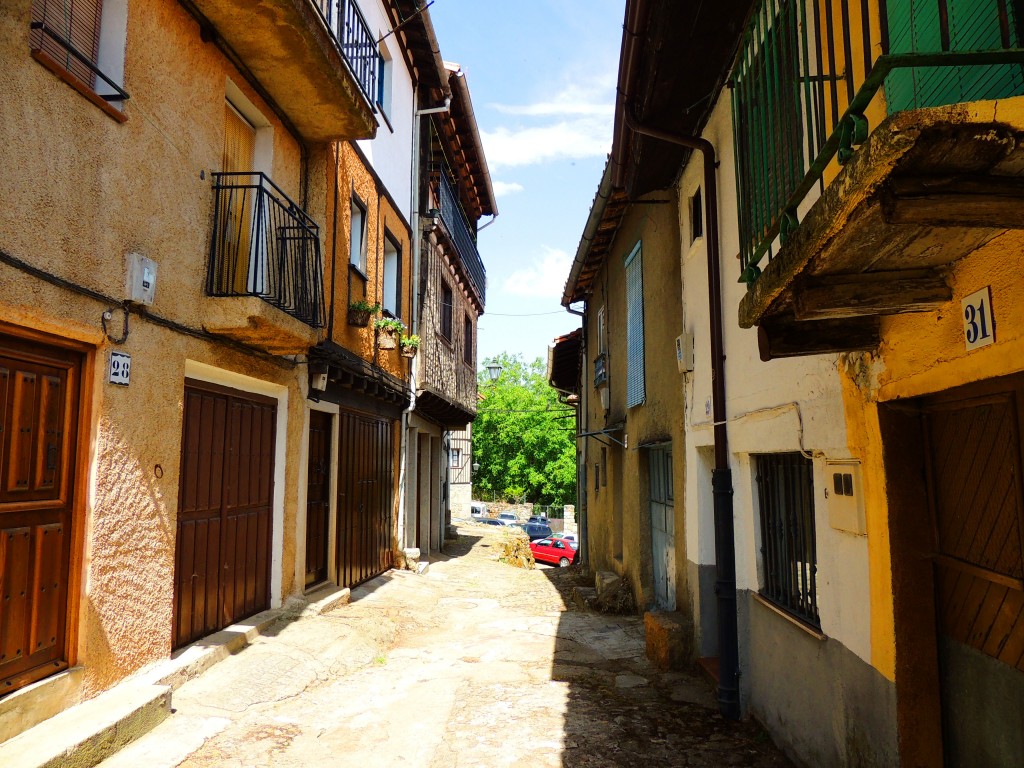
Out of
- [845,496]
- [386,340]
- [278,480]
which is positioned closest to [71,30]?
[278,480]

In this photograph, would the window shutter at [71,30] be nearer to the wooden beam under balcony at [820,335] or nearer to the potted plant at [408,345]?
the wooden beam under balcony at [820,335]

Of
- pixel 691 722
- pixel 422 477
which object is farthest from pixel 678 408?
pixel 422 477

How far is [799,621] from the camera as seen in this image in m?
4.46

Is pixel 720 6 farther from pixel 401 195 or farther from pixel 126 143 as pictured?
pixel 401 195

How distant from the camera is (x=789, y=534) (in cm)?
492

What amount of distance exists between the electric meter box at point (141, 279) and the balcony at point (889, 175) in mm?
3852

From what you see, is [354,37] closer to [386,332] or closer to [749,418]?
[386,332]

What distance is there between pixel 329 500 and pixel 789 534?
A: 5656 millimetres

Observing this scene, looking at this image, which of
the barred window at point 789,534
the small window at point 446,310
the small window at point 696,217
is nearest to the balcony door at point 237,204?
the small window at point 696,217

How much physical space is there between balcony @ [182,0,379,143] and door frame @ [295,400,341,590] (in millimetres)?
3048

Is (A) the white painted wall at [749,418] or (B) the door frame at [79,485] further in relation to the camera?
(B) the door frame at [79,485]

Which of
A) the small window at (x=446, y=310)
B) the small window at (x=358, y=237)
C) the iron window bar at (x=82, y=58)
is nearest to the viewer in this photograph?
the iron window bar at (x=82, y=58)

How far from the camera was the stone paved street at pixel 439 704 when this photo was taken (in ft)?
14.7

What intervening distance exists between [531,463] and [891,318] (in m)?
42.2
